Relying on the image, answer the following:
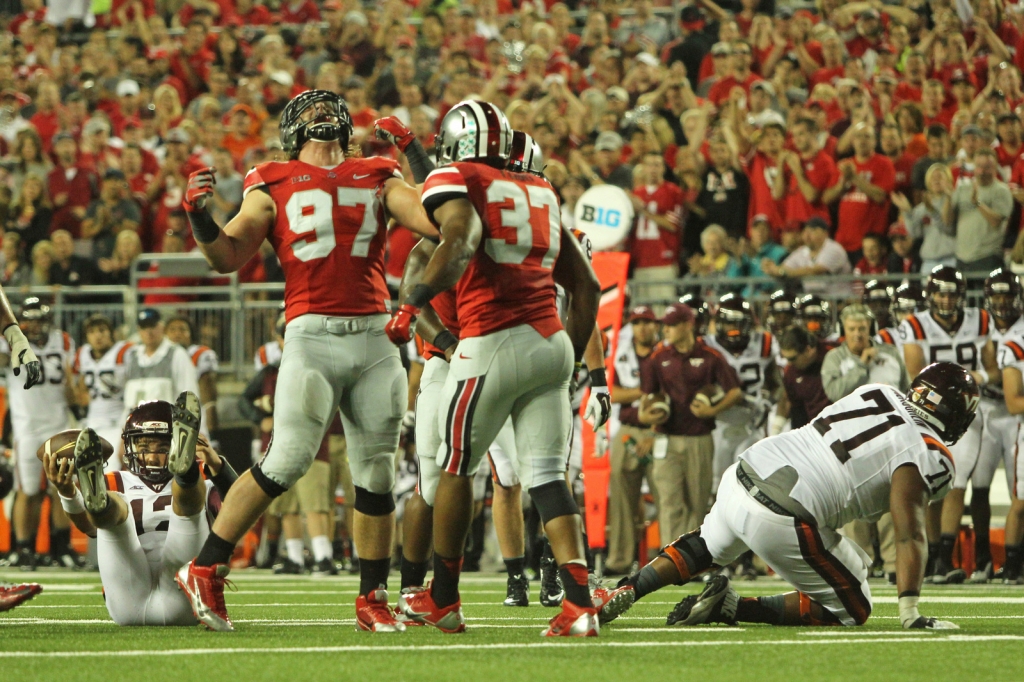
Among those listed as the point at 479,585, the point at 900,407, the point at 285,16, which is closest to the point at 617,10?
the point at 285,16

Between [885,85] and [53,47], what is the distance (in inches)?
429

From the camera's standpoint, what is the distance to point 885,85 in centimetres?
1323

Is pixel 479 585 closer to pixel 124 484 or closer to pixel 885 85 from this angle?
pixel 124 484

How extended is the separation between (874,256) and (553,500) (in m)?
7.24

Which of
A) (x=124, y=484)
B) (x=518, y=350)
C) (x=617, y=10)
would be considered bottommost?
(x=124, y=484)

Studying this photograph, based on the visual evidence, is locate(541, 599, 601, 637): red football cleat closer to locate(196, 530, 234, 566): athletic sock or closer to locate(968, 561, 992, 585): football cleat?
locate(196, 530, 234, 566): athletic sock

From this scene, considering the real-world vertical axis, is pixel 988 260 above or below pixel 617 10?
below

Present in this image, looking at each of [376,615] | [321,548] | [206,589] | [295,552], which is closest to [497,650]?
[376,615]

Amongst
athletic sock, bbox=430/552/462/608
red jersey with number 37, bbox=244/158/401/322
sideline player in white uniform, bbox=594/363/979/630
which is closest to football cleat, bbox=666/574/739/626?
sideline player in white uniform, bbox=594/363/979/630

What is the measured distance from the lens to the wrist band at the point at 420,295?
5191 mm

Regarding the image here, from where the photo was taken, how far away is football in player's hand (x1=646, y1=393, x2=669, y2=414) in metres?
10.9

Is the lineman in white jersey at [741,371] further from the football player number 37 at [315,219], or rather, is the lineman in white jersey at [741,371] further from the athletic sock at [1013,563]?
the football player number 37 at [315,219]

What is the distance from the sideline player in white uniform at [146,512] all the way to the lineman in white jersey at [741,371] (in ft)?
18.0

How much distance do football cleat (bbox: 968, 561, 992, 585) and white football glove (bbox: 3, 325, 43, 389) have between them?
6619 mm
